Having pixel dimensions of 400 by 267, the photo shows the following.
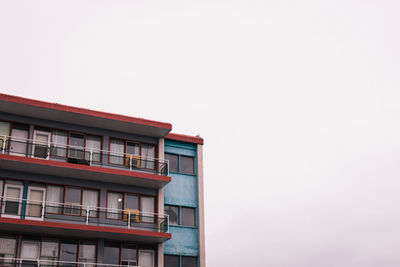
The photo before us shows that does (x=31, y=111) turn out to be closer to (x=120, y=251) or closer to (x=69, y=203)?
(x=69, y=203)

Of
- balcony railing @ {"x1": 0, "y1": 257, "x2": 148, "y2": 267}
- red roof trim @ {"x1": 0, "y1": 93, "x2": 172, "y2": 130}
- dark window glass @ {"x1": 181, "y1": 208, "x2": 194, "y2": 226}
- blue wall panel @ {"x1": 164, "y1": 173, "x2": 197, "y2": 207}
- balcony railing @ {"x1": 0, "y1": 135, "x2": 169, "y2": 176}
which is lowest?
balcony railing @ {"x1": 0, "y1": 257, "x2": 148, "y2": 267}

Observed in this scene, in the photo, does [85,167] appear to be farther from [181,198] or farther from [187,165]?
[187,165]

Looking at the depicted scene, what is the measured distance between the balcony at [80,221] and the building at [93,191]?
64 millimetres

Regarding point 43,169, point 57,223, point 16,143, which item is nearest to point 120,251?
point 57,223

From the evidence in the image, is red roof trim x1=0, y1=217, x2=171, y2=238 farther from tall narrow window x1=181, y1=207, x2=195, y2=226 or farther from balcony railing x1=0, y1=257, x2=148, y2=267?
tall narrow window x1=181, y1=207, x2=195, y2=226

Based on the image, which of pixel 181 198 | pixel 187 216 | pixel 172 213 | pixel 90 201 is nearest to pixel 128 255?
pixel 90 201

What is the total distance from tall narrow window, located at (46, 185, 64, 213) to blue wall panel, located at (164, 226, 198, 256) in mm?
7866

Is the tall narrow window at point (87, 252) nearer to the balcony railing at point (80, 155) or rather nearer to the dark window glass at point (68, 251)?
the dark window glass at point (68, 251)

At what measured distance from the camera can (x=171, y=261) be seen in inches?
1512

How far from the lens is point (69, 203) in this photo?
3644cm

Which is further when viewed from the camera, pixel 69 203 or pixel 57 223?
pixel 69 203

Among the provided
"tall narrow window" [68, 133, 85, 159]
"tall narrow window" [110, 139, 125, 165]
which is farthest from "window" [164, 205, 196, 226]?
"tall narrow window" [68, 133, 85, 159]

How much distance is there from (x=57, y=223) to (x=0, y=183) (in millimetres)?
4631

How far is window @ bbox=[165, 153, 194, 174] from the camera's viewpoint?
135 feet
